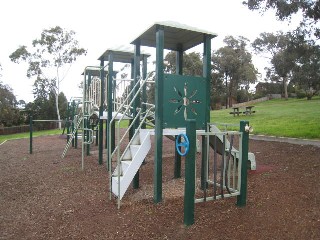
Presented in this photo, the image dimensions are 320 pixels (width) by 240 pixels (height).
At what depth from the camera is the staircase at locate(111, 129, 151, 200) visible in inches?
205

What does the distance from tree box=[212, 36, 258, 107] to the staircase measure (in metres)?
37.1

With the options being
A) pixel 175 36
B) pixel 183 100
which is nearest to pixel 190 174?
pixel 183 100

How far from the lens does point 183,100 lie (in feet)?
17.9

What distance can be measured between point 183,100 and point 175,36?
1510mm

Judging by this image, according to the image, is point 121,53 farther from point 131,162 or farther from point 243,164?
point 243,164

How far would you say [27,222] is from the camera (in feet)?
15.4

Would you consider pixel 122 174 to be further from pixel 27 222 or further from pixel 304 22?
pixel 304 22

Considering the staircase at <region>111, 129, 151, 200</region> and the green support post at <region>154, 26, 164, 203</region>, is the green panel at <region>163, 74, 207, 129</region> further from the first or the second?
the staircase at <region>111, 129, 151, 200</region>

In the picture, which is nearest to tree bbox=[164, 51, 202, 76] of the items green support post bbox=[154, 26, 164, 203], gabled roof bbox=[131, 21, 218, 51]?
gabled roof bbox=[131, 21, 218, 51]

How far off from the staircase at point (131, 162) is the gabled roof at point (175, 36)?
1.94 metres

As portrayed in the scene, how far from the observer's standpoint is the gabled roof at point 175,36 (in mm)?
5352

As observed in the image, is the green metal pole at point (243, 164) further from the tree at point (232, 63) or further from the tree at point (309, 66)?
the tree at point (232, 63)

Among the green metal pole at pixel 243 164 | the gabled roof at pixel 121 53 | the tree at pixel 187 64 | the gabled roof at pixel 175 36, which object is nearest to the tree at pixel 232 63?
the tree at pixel 187 64

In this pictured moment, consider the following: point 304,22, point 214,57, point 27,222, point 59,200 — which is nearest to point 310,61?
point 304,22
